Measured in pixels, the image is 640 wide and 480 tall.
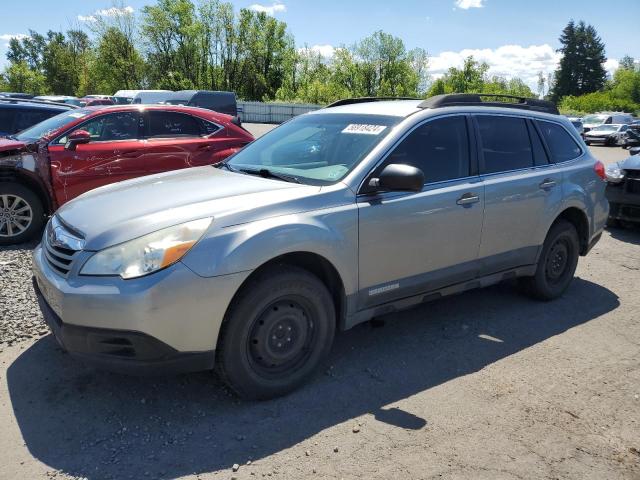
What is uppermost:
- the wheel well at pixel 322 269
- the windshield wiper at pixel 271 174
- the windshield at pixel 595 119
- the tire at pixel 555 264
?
the windshield at pixel 595 119

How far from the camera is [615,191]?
8070 mm

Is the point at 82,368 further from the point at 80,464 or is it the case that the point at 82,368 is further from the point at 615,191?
the point at 615,191

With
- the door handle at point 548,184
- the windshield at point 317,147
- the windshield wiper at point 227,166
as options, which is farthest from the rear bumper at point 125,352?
the door handle at point 548,184

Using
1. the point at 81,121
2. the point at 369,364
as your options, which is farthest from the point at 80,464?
the point at 81,121

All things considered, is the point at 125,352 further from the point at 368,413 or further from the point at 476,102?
the point at 476,102

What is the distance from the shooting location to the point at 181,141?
7.48 m

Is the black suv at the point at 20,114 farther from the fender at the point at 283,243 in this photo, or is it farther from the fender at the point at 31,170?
the fender at the point at 283,243

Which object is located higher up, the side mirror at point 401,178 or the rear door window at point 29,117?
the rear door window at point 29,117

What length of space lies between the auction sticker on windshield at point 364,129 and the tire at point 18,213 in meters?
4.55

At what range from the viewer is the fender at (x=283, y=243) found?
283 centimetres

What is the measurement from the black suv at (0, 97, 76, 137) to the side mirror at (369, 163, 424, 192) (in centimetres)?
717

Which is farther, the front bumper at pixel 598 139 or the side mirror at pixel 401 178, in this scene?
the front bumper at pixel 598 139

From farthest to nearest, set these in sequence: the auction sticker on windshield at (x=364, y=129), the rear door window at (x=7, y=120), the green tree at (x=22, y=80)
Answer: the green tree at (x=22, y=80) < the rear door window at (x=7, y=120) < the auction sticker on windshield at (x=364, y=129)

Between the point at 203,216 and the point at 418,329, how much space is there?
88.0 inches
